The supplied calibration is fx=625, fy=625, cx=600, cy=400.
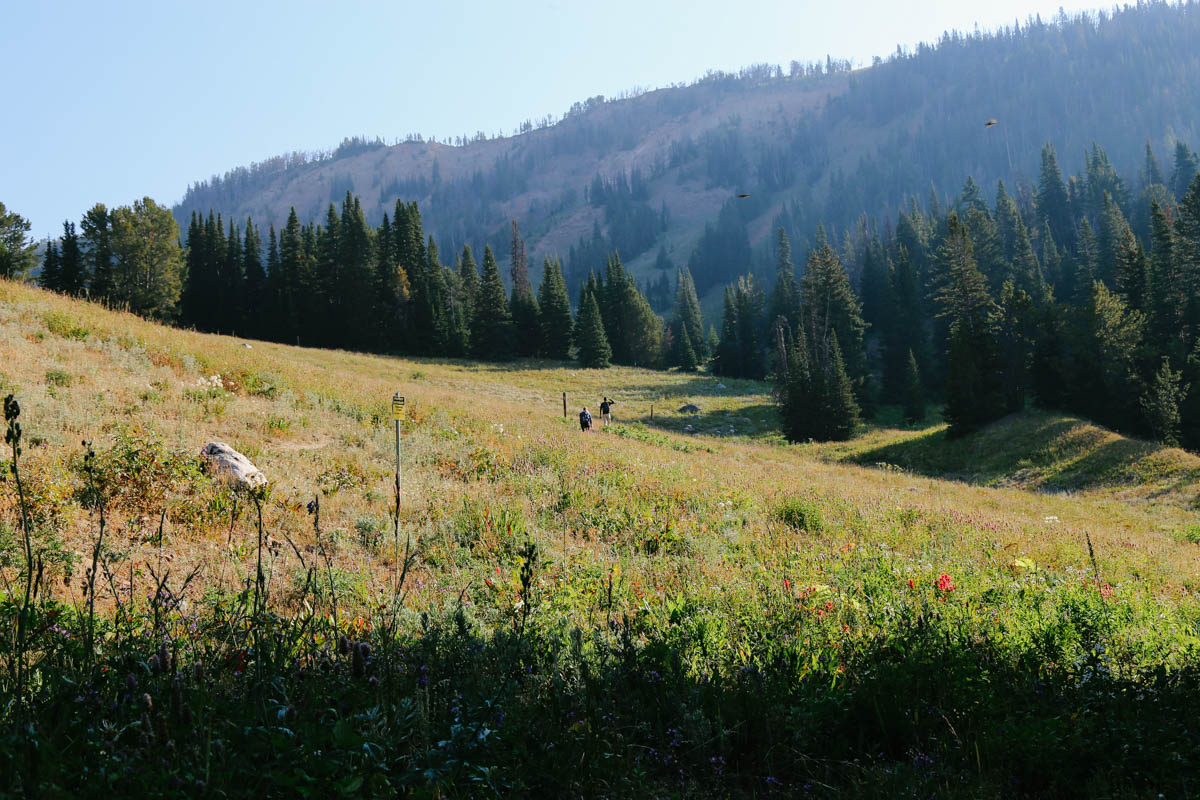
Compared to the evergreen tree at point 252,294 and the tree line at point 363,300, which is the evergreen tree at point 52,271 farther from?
the evergreen tree at point 252,294

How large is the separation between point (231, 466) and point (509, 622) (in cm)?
621

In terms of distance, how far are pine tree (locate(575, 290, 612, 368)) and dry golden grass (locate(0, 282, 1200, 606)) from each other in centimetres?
5746

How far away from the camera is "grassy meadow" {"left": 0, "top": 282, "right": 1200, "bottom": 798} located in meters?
3.05

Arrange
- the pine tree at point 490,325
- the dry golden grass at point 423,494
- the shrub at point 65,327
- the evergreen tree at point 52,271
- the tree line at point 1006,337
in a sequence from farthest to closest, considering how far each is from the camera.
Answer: the pine tree at point 490,325 < the evergreen tree at point 52,271 < the tree line at point 1006,337 < the shrub at point 65,327 < the dry golden grass at point 423,494

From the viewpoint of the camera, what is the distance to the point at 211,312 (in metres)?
72.3

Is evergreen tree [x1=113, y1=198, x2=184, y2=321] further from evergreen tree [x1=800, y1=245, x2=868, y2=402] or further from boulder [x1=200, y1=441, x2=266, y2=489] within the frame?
evergreen tree [x1=800, y1=245, x2=868, y2=402]

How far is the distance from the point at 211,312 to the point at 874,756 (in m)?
83.8

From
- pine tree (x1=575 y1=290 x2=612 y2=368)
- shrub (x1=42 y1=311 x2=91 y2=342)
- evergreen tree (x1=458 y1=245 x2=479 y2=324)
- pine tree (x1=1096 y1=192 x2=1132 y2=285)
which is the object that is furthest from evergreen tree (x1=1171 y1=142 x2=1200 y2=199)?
shrub (x1=42 y1=311 x2=91 y2=342)

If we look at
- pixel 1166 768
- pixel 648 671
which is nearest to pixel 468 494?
pixel 648 671

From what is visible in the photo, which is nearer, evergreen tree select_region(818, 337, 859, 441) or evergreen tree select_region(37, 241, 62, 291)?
evergreen tree select_region(818, 337, 859, 441)

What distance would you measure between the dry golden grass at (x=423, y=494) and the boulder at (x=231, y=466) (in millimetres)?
450

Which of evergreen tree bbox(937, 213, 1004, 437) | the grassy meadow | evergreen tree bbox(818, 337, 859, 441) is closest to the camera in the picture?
the grassy meadow

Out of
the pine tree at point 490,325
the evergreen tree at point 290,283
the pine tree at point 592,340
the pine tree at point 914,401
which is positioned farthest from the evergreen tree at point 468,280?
the pine tree at point 914,401

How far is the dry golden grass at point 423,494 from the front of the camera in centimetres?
784
